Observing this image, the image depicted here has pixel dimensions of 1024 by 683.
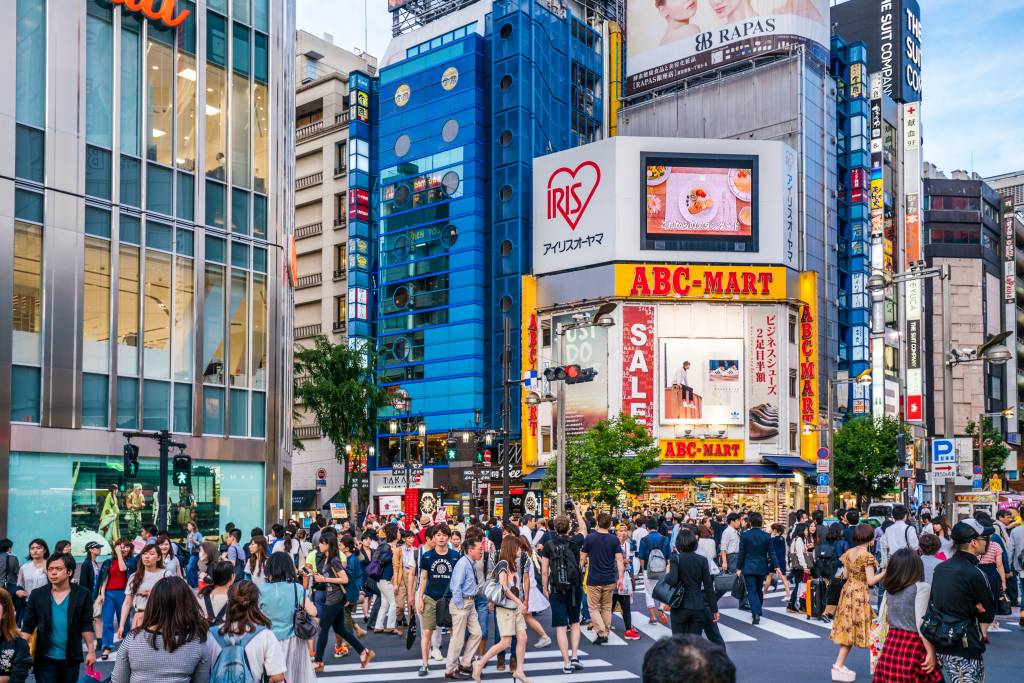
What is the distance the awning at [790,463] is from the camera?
197 ft

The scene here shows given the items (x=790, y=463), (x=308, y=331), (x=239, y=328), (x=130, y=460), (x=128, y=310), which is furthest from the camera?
(x=308, y=331)

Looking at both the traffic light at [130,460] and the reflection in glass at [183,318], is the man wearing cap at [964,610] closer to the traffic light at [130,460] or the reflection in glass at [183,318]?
the traffic light at [130,460]

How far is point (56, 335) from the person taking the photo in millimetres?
24188

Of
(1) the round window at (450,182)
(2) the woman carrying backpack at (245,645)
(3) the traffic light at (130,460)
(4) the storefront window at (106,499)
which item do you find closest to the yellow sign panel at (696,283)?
(1) the round window at (450,182)

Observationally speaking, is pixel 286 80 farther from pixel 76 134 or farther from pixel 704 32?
pixel 704 32

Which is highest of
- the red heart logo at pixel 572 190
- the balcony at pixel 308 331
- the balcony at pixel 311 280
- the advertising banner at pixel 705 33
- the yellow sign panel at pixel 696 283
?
the advertising banner at pixel 705 33

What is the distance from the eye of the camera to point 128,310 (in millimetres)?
25906

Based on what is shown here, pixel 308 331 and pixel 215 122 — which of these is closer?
pixel 215 122

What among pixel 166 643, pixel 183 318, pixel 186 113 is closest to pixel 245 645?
pixel 166 643

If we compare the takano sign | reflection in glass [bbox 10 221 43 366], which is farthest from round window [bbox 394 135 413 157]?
reflection in glass [bbox 10 221 43 366]

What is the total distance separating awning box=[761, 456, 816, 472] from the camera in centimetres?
6012

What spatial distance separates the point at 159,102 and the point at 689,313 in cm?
4024

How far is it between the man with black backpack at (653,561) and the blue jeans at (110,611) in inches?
307

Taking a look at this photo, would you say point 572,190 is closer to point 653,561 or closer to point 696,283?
point 696,283
